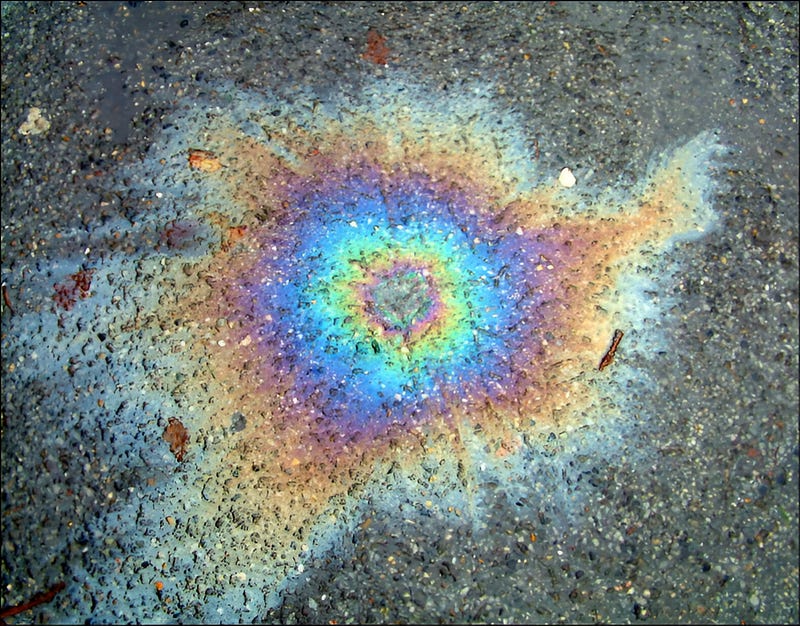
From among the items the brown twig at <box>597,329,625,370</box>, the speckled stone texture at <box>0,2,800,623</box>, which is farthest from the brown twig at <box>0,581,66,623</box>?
the brown twig at <box>597,329,625,370</box>

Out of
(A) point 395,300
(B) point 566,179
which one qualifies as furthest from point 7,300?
(B) point 566,179

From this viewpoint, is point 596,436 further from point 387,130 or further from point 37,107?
point 37,107

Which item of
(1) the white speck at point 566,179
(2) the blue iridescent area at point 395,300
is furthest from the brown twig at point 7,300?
(1) the white speck at point 566,179

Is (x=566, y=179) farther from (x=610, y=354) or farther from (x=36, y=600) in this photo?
(x=36, y=600)

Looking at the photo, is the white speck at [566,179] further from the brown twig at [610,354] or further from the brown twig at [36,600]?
the brown twig at [36,600]

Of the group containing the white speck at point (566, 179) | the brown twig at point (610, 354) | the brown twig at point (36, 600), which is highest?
the white speck at point (566, 179)

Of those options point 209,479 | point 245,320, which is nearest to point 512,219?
point 245,320

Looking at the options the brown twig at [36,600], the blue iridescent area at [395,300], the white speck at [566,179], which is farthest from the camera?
the white speck at [566,179]
